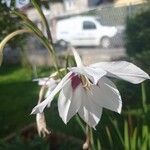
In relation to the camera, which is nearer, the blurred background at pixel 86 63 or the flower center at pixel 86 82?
the flower center at pixel 86 82

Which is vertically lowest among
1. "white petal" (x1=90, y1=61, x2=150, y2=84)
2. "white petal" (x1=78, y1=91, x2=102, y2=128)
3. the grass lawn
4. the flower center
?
the grass lawn

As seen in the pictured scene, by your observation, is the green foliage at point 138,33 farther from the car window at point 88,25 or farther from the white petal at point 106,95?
the white petal at point 106,95

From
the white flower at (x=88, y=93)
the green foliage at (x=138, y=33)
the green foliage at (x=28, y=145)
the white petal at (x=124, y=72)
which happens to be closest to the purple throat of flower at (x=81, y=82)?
the white flower at (x=88, y=93)

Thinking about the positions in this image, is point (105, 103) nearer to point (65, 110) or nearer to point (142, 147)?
point (65, 110)

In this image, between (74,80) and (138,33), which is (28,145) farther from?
(138,33)

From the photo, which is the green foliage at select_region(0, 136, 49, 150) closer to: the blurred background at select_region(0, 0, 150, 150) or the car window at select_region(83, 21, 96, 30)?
the blurred background at select_region(0, 0, 150, 150)

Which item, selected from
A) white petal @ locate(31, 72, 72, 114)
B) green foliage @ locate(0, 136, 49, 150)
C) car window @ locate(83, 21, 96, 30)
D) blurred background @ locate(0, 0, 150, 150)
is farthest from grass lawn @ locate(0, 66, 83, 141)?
car window @ locate(83, 21, 96, 30)

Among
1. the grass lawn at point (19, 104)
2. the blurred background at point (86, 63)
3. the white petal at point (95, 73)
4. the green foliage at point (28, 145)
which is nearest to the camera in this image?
the white petal at point (95, 73)
